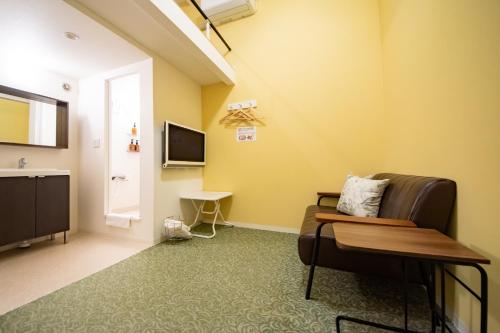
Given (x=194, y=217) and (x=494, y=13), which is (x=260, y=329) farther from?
(x=194, y=217)

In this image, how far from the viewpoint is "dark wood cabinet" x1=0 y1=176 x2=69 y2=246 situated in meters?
1.84

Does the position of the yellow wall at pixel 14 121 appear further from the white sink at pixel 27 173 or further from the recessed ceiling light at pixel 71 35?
the recessed ceiling light at pixel 71 35

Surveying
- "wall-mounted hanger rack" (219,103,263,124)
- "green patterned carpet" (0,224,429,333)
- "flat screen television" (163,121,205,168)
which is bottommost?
"green patterned carpet" (0,224,429,333)

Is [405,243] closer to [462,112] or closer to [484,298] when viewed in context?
[484,298]

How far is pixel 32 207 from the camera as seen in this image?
2023 mm

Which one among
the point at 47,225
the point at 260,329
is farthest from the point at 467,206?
the point at 47,225

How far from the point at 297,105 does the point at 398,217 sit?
1.88m

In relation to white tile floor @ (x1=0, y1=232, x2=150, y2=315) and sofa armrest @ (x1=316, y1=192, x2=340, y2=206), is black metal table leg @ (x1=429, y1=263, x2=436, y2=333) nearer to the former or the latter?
sofa armrest @ (x1=316, y1=192, x2=340, y2=206)

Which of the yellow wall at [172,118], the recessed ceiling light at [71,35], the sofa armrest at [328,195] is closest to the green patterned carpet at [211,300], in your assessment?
the yellow wall at [172,118]

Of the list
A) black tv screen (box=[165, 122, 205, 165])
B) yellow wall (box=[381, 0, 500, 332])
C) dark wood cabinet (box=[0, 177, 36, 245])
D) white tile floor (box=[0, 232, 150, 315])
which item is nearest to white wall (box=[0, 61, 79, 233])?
dark wood cabinet (box=[0, 177, 36, 245])

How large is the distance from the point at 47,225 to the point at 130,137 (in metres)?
1.82

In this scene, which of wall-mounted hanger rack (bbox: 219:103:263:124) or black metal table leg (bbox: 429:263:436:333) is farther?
wall-mounted hanger rack (bbox: 219:103:263:124)

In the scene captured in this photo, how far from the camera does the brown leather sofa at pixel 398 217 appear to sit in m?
1.11

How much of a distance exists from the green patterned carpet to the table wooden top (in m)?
0.59
